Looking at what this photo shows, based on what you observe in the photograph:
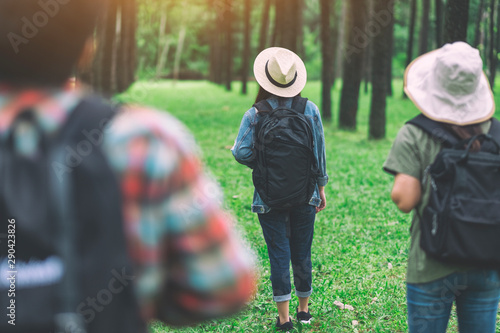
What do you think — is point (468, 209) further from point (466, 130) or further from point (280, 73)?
point (280, 73)

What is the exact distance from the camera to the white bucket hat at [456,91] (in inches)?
112

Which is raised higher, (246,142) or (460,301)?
(246,142)

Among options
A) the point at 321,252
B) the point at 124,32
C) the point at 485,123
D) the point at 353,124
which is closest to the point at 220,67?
the point at 124,32

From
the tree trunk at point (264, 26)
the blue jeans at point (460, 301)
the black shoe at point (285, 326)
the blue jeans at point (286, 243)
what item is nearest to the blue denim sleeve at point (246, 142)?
the blue jeans at point (286, 243)

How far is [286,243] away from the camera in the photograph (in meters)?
4.48

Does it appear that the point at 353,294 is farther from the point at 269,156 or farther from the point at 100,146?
the point at 100,146

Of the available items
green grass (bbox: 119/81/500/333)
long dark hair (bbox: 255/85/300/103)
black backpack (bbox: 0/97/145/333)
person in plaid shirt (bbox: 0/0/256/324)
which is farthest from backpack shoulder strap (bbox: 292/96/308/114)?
black backpack (bbox: 0/97/145/333)

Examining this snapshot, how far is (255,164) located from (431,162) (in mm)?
1759

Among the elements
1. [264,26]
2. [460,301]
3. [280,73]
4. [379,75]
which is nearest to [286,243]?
[280,73]

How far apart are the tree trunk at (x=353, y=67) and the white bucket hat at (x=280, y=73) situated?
1203 centimetres

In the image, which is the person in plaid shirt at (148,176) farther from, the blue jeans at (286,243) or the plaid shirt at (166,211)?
the blue jeans at (286,243)

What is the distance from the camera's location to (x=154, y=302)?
1.34 meters

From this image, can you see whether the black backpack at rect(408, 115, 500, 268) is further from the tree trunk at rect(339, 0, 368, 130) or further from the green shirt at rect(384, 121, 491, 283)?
the tree trunk at rect(339, 0, 368, 130)

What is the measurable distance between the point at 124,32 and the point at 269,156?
25.9 metres
